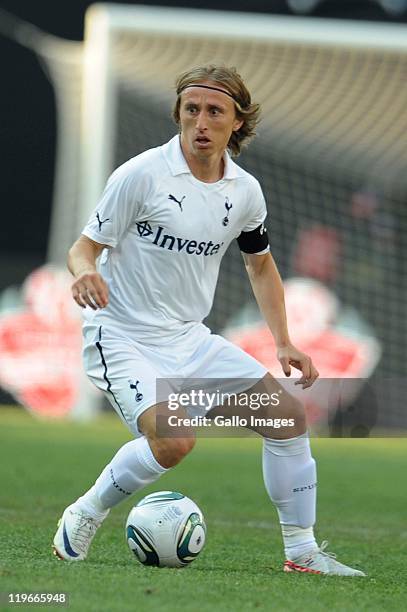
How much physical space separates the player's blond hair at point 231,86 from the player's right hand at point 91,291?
1020 millimetres

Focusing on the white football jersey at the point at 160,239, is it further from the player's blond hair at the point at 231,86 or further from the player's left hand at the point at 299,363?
the player's left hand at the point at 299,363

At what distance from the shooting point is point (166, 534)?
5.23m

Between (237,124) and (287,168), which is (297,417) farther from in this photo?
(287,168)

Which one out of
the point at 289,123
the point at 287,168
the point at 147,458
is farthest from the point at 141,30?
the point at 147,458

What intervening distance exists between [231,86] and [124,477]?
1593 mm

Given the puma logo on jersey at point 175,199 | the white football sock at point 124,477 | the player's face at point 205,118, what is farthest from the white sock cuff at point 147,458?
the player's face at point 205,118

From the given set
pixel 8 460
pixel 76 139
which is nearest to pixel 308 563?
pixel 8 460

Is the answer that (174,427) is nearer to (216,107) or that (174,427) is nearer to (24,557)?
(24,557)

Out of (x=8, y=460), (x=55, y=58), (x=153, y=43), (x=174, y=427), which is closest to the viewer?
(x=174, y=427)

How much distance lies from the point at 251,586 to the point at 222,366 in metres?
1.05

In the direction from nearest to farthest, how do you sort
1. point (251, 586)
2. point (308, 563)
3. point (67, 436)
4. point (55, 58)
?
point (251, 586)
point (308, 563)
point (67, 436)
point (55, 58)

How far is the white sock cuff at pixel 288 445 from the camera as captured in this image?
18.1ft

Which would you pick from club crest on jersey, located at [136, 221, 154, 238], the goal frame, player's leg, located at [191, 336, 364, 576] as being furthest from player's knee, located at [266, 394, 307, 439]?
the goal frame

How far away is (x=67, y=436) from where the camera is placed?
13.2m
